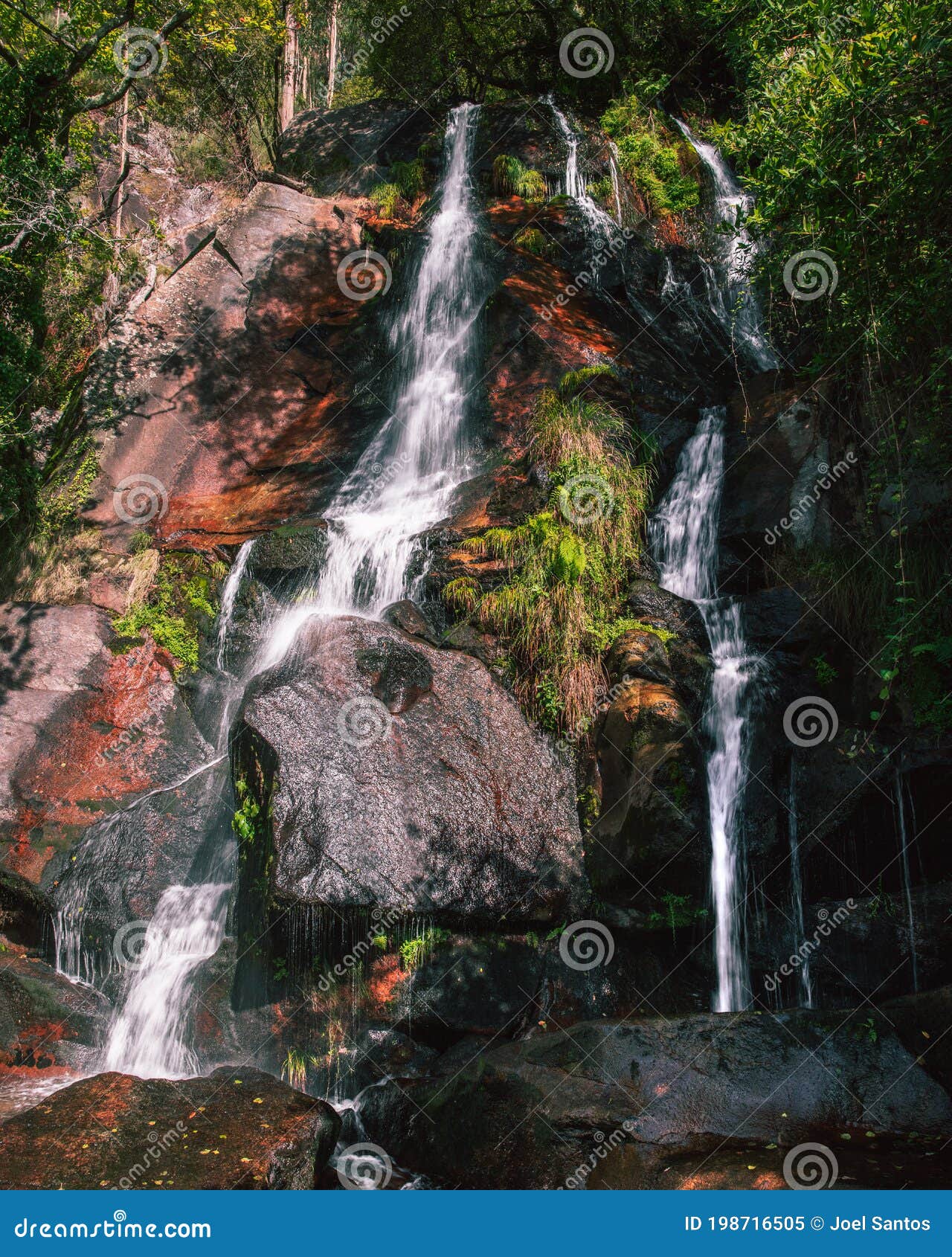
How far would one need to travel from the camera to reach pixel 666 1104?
4.95 metres

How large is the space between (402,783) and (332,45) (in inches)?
991

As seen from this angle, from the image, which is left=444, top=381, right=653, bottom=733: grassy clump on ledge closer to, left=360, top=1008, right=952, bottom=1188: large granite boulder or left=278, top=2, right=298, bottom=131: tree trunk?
left=360, top=1008, right=952, bottom=1188: large granite boulder

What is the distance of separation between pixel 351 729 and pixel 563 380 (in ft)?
16.6

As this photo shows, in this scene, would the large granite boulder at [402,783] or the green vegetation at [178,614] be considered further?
the green vegetation at [178,614]

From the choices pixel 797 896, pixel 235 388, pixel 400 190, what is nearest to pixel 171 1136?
pixel 797 896

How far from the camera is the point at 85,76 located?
19.3 m

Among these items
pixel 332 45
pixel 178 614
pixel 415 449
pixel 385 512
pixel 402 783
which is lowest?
pixel 402 783

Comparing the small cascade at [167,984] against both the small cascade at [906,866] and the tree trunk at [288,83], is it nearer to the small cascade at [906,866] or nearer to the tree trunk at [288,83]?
the small cascade at [906,866]

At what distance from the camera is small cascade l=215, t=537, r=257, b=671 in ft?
33.4

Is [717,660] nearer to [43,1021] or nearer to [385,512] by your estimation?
[385,512]

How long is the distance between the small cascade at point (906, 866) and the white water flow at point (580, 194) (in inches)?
385

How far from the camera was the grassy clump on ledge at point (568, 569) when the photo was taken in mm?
7930

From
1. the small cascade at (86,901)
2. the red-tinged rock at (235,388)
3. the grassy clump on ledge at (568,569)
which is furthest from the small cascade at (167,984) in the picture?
the red-tinged rock at (235,388)

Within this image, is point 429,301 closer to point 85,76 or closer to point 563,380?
point 563,380
